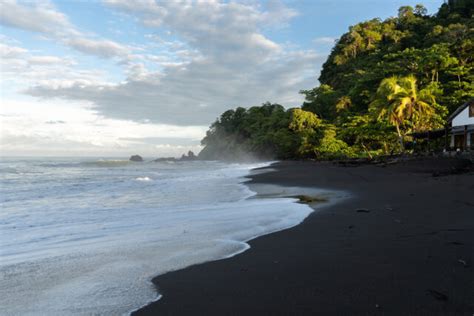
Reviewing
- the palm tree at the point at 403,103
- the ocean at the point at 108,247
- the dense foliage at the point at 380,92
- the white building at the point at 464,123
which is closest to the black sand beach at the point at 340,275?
the ocean at the point at 108,247

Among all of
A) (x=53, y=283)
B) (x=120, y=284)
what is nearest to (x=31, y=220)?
(x=53, y=283)

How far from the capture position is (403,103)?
26.0 m

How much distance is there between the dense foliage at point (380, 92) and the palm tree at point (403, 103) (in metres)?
0.07

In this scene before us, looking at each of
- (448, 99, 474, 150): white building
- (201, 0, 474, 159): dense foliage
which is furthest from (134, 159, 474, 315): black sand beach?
(201, 0, 474, 159): dense foliage

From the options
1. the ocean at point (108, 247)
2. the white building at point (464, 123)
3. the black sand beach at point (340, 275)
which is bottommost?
the ocean at point (108, 247)

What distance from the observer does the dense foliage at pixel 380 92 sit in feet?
91.1

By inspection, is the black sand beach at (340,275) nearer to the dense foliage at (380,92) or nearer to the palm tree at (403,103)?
the palm tree at (403,103)

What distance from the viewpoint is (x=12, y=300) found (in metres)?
2.66

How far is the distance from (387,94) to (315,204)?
883 inches

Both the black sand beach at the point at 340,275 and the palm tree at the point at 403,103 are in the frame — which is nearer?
the black sand beach at the point at 340,275

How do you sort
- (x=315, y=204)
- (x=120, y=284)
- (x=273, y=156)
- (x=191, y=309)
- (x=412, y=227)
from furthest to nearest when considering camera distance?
(x=273, y=156)
(x=315, y=204)
(x=412, y=227)
(x=120, y=284)
(x=191, y=309)

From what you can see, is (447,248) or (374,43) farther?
(374,43)

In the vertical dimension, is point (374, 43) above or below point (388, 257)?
above

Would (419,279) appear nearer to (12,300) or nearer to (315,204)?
(12,300)
